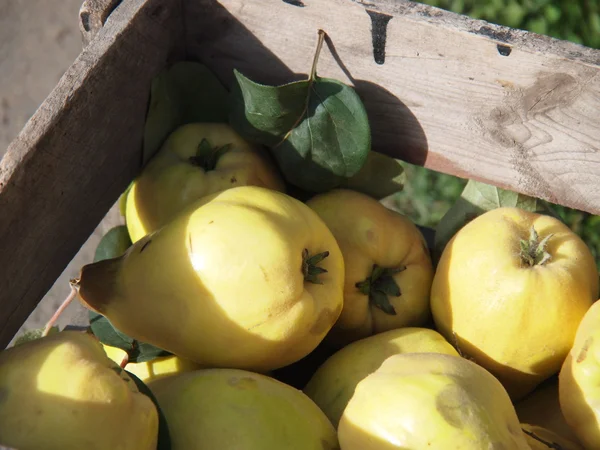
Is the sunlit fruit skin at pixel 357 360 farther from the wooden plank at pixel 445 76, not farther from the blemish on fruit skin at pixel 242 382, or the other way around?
the wooden plank at pixel 445 76

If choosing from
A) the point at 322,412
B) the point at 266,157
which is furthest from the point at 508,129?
the point at 322,412

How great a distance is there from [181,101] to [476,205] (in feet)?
1.80

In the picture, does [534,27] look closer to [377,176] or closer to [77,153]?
[377,176]

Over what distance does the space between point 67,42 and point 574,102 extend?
2.59 m

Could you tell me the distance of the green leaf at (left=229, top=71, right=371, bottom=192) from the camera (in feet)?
4.25

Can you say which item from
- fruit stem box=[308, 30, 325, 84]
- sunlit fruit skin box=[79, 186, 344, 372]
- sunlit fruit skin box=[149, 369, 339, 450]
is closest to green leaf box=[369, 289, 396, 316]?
sunlit fruit skin box=[79, 186, 344, 372]

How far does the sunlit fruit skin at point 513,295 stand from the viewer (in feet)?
3.69

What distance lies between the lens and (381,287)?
1.29m

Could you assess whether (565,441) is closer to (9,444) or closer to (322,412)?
(322,412)

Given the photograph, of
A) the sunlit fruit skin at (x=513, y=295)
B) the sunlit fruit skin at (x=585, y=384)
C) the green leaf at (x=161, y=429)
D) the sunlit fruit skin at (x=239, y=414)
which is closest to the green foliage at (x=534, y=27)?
the sunlit fruit skin at (x=513, y=295)

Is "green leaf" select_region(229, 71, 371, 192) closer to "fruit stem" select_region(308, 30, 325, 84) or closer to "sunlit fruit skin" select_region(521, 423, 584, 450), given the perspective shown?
"fruit stem" select_region(308, 30, 325, 84)

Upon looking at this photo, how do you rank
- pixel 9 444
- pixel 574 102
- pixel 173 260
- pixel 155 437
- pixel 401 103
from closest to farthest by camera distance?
1. pixel 9 444
2. pixel 155 437
3. pixel 173 260
4. pixel 574 102
5. pixel 401 103

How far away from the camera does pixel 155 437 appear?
0.94 m

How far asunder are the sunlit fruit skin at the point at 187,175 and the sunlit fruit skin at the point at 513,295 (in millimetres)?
352
